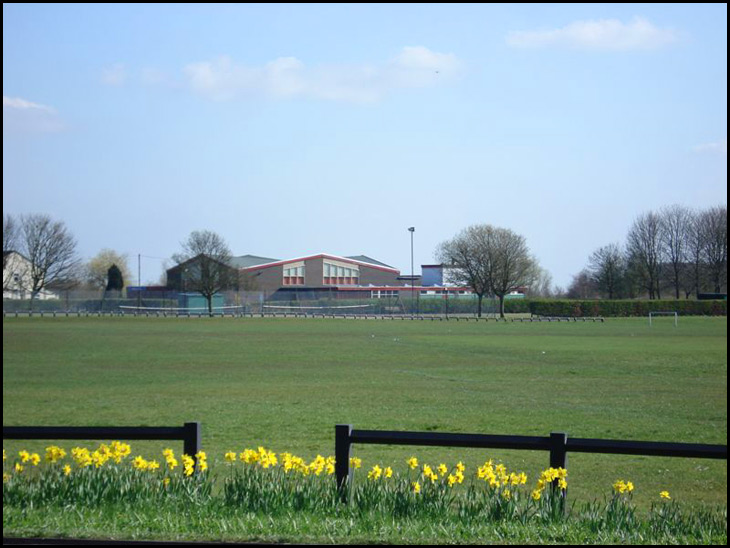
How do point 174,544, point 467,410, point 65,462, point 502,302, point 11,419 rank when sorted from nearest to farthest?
point 174,544
point 65,462
point 11,419
point 467,410
point 502,302

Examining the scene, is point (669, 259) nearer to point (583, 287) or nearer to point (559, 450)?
point (583, 287)

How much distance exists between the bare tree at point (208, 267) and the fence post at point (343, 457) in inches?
3652

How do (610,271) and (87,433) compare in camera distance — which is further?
(610,271)

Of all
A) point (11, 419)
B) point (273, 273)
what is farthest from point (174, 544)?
point (273, 273)

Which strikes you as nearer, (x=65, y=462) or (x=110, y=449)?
(x=110, y=449)

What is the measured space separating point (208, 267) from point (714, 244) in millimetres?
58850

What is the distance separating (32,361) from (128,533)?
30062 millimetres

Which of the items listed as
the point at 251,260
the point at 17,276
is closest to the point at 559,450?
the point at 17,276

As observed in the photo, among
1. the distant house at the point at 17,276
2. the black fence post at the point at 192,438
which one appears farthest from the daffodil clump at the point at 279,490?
the distant house at the point at 17,276

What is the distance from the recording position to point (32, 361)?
1366 inches

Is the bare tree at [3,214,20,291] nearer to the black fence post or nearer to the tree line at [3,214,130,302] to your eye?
the tree line at [3,214,130,302]

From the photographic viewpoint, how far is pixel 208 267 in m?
103

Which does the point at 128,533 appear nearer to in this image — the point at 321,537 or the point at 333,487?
the point at 321,537

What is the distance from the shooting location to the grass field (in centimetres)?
1504
